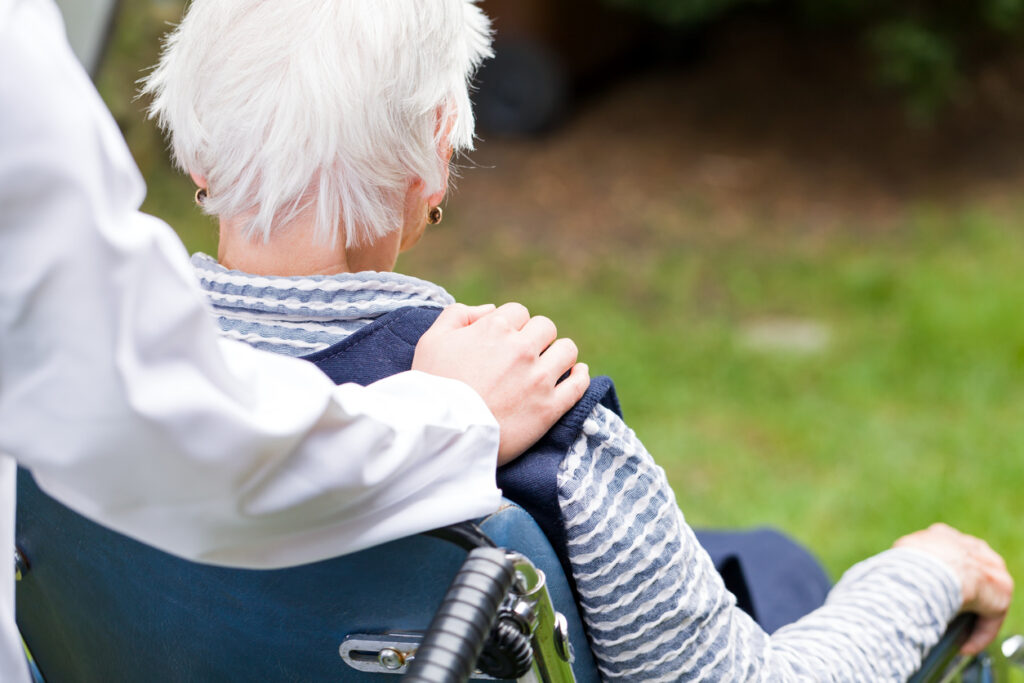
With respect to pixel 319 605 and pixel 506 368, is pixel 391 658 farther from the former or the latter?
pixel 506 368

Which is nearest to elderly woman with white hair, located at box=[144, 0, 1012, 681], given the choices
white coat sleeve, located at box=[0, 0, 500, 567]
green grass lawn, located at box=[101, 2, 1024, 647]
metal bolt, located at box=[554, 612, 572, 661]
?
metal bolt, located at box=[554, 612, 572, 661]

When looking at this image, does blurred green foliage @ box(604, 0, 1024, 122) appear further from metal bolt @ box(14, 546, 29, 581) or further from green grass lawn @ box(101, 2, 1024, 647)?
metal bolt @ box(14, 546, 29, 581)

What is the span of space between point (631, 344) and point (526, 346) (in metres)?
3.53

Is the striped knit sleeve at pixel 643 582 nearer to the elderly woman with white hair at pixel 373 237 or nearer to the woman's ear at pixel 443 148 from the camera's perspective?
the elderly woman with white hair at pixel 373 237

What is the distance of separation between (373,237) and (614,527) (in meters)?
0.39

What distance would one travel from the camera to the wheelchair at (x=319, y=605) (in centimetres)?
95

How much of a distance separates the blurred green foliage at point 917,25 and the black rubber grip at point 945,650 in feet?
15.4

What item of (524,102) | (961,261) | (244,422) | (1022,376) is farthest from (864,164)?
(244,422)

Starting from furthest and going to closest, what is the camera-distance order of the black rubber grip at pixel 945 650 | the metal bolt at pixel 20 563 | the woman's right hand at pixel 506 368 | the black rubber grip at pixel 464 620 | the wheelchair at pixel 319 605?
the black rubber grip at pixel 945 650
the metal bolt at pixel 20 563
the woman's right hand at pixel 506 368
the wheelchair at pixel 319 605
the black rubber grip at pixel 464 620

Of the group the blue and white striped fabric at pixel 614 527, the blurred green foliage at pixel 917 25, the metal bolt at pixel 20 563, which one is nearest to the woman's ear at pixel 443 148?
the blue and white striped fabric at pixel 614 527

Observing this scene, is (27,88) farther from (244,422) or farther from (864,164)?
(864,164)

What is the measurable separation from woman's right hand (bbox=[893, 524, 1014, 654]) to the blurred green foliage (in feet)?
15.2

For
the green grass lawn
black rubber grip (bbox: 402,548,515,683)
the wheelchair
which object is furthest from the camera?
the green grass lawn

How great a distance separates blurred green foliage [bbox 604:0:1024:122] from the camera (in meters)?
5.71
